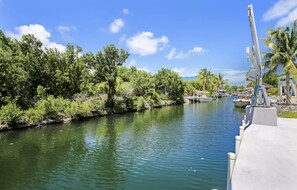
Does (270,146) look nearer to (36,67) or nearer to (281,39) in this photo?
(281,39)

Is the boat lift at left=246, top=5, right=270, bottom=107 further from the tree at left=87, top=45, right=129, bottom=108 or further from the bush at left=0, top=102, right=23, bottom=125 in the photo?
the tree at left=87, top=45, right=129, bottom=108

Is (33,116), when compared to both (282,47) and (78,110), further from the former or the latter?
(282,47)

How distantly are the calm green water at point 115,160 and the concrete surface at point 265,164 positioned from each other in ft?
7.81

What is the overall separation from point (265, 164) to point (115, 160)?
840 cm

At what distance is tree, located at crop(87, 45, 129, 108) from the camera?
3556 centimetres

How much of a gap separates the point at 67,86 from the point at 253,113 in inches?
1006

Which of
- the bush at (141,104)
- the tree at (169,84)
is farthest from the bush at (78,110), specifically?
the tree at (169,84)

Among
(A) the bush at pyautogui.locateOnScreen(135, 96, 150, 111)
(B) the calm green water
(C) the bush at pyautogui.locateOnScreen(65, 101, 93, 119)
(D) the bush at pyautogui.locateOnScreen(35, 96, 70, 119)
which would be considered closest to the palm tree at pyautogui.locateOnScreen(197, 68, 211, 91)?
(A) the bush at pyautogui.locateOnScreen(135, 96, 150, 111)

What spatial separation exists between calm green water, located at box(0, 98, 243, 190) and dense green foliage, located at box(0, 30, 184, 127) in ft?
19.8

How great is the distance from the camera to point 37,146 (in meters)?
16.2

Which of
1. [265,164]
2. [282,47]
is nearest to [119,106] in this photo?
[282,47]

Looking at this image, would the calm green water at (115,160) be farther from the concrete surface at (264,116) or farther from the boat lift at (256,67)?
the boat lift at (256,67)

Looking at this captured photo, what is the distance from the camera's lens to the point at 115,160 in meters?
12.6

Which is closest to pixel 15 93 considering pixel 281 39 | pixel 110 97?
pixel 110 97
